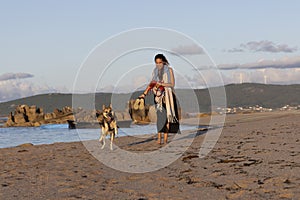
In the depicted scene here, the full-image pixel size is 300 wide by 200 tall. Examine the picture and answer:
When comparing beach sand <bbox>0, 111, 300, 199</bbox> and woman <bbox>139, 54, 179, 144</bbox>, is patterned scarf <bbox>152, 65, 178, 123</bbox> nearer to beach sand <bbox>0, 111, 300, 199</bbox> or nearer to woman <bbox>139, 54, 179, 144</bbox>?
woman <bbox>139, 54, 179, 144</bbox>

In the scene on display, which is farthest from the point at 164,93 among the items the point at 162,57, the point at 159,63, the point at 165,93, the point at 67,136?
the point at 67,136

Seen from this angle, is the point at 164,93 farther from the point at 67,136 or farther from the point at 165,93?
the point at 67,136

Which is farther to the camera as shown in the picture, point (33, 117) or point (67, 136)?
point (33, 117)

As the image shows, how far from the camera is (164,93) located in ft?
41.6

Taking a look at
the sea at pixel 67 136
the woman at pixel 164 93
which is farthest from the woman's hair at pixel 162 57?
the sea at pixel 67 136

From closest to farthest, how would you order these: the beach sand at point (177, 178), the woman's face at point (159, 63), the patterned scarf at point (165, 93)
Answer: the beach sand at point (177, 178) → the woman's face at point (159, 63) → the patterned scarf at point (165, 93)

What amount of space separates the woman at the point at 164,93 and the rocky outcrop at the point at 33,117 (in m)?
50.3

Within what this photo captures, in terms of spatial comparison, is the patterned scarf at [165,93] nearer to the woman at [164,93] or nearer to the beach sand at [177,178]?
the woman at [164,93]

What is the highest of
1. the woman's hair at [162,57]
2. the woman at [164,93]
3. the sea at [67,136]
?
the woman's hair at [162,57]

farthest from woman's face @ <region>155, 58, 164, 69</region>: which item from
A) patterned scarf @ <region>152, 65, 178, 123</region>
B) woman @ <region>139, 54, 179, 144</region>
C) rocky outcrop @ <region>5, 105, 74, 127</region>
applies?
rocky outcrop @ <region>5, 105, 74, 127</region>

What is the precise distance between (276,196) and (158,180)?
2.39 meters

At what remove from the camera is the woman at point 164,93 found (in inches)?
492

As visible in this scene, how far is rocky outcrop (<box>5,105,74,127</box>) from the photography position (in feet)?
205

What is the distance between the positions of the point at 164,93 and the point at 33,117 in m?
57.6
